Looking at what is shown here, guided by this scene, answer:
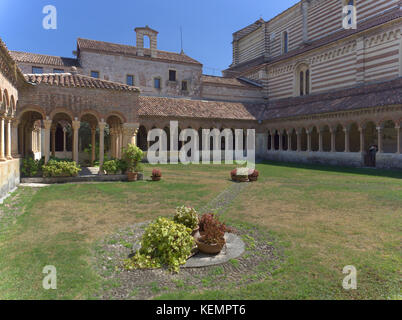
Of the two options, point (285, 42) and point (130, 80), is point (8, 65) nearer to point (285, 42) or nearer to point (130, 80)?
point (130, 80)

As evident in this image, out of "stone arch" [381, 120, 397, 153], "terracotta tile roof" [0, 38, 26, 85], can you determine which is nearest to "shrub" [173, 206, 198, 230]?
"terracotta tile roof" [0, 38, 26, 85]

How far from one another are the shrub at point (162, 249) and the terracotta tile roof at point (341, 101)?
20089 millimetres

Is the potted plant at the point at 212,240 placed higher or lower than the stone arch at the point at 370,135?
lower

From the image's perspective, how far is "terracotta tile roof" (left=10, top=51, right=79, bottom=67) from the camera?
92.9ft

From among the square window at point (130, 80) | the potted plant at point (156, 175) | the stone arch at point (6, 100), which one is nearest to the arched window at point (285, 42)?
the square window at point (130, 80)

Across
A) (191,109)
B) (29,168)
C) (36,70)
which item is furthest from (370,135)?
(36,70)

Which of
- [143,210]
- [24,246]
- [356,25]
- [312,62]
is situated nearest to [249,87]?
[312,62]

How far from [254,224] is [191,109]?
2424cm

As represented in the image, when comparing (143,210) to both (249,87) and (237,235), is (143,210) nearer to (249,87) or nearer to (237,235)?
(237,235)

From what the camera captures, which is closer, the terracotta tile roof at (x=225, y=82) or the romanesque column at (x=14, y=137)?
the romanesque column at (x=14, y=137)

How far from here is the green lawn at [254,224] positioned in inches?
166

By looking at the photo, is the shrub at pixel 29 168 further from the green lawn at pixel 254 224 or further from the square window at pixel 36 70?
the square window at pixel 36 70

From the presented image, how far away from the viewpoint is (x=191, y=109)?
101 ft

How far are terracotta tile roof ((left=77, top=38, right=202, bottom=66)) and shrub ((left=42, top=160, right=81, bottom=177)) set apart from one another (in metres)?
19.6
